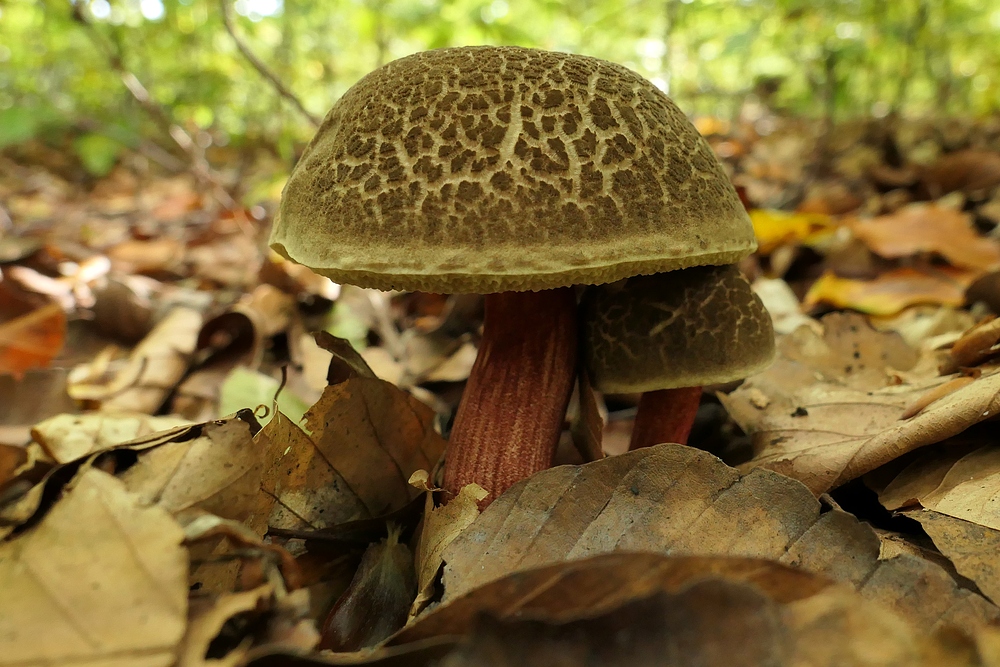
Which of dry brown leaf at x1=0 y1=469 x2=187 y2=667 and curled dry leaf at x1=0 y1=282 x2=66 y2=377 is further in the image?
curled dry leaf at x1=0 y1=282 x2=66 y2=377

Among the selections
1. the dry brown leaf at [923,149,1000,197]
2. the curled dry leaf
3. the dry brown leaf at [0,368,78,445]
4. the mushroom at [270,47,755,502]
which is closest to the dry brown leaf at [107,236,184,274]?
the curled dry leaf

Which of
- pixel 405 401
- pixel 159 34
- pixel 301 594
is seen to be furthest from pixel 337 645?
pixel 159 34

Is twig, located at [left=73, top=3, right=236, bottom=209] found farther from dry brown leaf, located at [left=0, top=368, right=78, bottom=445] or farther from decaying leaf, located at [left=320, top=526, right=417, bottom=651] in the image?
decaying leaf, located at [left=320, top=526, right=417, bottom=651]

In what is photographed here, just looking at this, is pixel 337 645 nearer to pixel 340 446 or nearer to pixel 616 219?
pixel 340 446

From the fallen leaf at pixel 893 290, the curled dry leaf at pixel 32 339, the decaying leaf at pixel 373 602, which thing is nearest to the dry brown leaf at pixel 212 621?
the decaying leaf at pixel 373 602

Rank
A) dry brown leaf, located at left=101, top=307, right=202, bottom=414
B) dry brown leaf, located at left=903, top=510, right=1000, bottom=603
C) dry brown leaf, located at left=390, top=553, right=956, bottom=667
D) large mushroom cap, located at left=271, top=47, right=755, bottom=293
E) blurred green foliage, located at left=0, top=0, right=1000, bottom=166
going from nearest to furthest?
dry brown leaf, located at left=390, top=553, right=956, bottom=667, dry brown leaf, located at left=903, top=510, right=1000, bottom=603, large mushroom cap, located at left=271, top=47, right=755, bottom=293, dry brown leaf, located at left=101, top=307, right=202, bottom=414, blurred green foliage, located at left=0, top=0, right=1000, bottom=166

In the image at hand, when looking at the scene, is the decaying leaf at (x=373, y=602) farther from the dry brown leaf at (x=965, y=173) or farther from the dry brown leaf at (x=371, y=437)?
the dry brown leaf at (x=965, y=173)

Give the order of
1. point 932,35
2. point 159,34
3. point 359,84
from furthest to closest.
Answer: point 159,34 → point 932,35 → point 359,84
